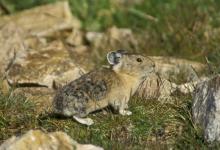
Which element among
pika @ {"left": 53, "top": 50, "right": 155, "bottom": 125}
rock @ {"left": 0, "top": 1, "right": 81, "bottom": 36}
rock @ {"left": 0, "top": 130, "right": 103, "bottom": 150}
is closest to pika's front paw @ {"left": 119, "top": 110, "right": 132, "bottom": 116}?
pika @ {"left": 53, "top": 50, "right": 155, "bottom": 125}

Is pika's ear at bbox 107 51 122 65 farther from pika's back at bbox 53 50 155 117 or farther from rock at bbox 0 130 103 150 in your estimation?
rock at bbox 0 130 103 150

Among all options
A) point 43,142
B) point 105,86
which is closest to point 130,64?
point 105,86

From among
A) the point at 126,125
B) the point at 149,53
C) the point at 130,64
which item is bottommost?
the point at 126,125

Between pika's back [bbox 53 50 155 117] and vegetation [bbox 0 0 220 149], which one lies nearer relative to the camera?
vegetation [bbox 0 0 220 149]

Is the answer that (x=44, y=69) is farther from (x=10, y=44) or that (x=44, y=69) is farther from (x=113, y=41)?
(x=113, y=41)

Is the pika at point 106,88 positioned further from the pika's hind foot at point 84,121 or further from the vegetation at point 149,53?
the vegetation at point 149,53

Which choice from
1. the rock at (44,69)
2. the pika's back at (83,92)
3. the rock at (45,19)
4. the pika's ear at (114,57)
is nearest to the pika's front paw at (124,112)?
the pika's back at (83,92)

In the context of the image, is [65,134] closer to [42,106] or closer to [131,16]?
[42,106]
